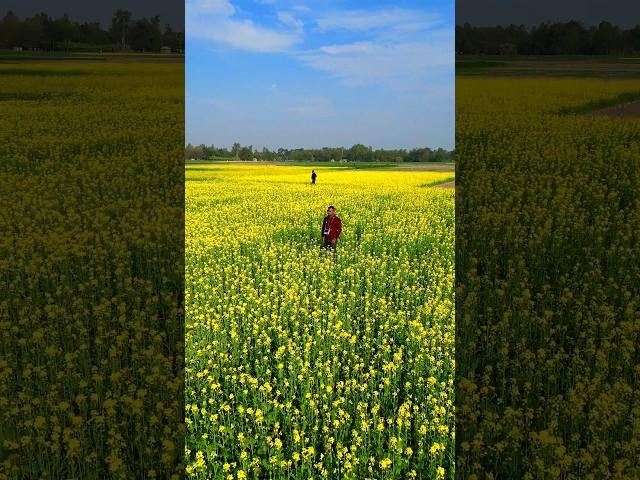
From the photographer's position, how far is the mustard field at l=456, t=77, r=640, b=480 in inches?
232

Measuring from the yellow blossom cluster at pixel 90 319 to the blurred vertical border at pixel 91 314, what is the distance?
25 millimetres

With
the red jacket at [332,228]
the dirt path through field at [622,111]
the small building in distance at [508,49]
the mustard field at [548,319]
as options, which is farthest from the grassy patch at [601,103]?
the red jacket at [332,228]

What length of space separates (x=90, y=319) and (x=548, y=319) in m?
6.28

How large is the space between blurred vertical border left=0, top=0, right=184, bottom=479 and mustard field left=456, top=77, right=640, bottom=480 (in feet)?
10.4

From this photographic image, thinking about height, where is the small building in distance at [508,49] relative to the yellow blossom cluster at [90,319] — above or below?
above

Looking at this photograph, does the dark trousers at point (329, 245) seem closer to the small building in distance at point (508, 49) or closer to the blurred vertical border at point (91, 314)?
the blurred vertical border at point (91, 314)

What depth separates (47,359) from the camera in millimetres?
7465

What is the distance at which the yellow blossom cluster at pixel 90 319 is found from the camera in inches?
234

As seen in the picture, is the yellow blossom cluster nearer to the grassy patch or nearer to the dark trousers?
the dark trousers

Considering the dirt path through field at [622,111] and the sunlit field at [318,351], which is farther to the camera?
the dirt path through field at [622,111]

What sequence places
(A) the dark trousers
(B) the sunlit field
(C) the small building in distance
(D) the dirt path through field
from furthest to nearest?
1. (C) the small building in distance
2. (D) the dirt path through field
3. (A) the dark trousers
4. (B) the sunlit field

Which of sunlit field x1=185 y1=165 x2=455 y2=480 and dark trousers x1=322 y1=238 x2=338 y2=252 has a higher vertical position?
dark trousers x1=322 y1=238 x2=338 y2=252

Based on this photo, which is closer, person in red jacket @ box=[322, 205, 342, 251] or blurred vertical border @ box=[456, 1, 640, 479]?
blurred vertical border @ box=[456, 1, 640, 479]

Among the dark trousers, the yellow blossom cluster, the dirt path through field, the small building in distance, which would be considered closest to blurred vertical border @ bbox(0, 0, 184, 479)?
the yellow blossom cluster
